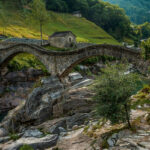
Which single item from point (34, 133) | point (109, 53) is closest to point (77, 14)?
A: point (109, 53)

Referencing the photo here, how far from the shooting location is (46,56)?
107 ft

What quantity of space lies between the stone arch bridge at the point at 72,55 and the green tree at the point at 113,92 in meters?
7.97

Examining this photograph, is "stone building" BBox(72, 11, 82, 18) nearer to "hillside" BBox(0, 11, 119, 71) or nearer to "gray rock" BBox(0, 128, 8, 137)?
"hillside" BBox(0, 11, 119, 71)

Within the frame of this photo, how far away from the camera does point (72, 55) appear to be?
28266mm

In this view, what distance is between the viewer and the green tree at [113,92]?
13.4 metres

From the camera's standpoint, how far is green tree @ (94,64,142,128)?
13352 mm

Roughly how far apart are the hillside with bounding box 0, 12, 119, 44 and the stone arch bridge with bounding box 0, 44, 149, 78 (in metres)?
44.4

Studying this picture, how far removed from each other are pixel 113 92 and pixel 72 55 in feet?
52.6

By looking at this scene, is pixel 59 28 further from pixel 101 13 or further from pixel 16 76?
pixel 16 76

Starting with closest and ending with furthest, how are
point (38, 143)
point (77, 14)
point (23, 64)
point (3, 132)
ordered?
point (38, 143) < point (3, 132) < point (23, 64) < point (77, 14)

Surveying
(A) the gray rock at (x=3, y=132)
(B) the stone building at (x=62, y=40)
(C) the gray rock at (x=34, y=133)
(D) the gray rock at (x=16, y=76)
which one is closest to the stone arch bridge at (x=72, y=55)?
(D) the gray rock at (x=16, y=76)

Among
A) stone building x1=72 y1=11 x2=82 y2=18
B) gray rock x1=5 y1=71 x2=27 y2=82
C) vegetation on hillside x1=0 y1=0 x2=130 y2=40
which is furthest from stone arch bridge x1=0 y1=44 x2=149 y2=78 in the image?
stone building x1=72 y1=11 x2=82 y2=18

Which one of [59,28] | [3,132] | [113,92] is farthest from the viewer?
[59,28]

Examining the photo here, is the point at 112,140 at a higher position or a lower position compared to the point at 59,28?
lower
